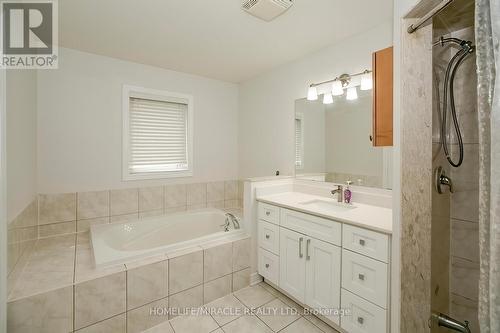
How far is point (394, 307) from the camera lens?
118 cm

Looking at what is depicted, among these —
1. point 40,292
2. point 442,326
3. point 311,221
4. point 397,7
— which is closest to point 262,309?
point 311,221

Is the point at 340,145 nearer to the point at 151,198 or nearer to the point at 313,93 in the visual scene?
the point at 313,93

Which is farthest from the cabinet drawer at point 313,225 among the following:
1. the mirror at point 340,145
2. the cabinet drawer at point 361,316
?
the mirror at point 340,145

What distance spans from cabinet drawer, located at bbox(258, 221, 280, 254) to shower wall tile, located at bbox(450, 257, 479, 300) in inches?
46.4

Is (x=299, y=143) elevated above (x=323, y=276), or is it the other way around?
(x=299, y=143)

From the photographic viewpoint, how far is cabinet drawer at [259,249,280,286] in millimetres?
2027

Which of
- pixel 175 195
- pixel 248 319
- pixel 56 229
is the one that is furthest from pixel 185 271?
pixel 56 229

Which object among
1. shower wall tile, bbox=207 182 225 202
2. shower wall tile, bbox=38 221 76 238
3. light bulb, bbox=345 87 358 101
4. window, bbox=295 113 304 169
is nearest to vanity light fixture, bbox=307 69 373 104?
light bulb, bbox=345 87 358 101

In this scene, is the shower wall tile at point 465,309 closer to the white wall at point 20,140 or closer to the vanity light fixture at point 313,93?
the vanity light fixture at point 313,93

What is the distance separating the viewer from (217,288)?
79.5 inches

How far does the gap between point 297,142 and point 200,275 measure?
1.67 m

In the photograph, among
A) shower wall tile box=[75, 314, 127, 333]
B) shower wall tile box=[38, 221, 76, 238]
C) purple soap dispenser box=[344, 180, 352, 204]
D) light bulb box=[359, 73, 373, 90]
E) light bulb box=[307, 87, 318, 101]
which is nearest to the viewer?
shower wall tile box=[75, 314, 127, 333]

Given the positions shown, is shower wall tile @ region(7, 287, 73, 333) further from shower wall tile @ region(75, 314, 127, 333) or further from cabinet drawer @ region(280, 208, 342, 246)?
cabinet drawer @ region(280, 208, 342, 246)

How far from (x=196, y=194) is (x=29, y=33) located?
7.16 feet
